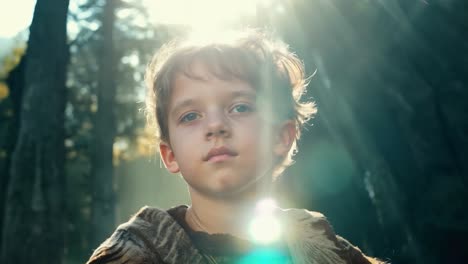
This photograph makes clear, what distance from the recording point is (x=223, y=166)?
8.05 ft

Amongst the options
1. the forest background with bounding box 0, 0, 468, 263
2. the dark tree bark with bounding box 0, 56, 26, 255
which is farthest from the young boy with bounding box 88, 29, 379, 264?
the dark tree bark with bounding box 0, 56, 26, 255

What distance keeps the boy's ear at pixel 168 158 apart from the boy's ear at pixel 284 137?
52 cm

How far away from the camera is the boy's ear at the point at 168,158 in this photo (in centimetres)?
279

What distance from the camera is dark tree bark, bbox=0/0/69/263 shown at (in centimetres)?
530

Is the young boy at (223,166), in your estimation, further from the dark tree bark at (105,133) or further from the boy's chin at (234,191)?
the dark tree bark at (105,133)

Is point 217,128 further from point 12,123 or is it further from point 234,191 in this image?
point 12,123

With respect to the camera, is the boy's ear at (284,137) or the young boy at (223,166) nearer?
the young boy at (223,166)

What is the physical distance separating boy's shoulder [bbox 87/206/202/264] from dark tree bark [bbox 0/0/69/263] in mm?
3260

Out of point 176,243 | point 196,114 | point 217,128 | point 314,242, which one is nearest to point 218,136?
point 217,128

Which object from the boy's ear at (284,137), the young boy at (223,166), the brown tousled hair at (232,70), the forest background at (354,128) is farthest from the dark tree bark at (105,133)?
the young boy at (223,166)

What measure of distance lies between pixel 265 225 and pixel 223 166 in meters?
0.46

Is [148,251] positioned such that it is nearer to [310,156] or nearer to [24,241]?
[24,241]

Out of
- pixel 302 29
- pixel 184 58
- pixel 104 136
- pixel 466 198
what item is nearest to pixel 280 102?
pixel 184 58

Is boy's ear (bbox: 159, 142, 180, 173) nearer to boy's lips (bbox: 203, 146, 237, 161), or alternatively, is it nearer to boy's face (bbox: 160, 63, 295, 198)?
boy's face (bbox: 160, 63, 295, 198)
